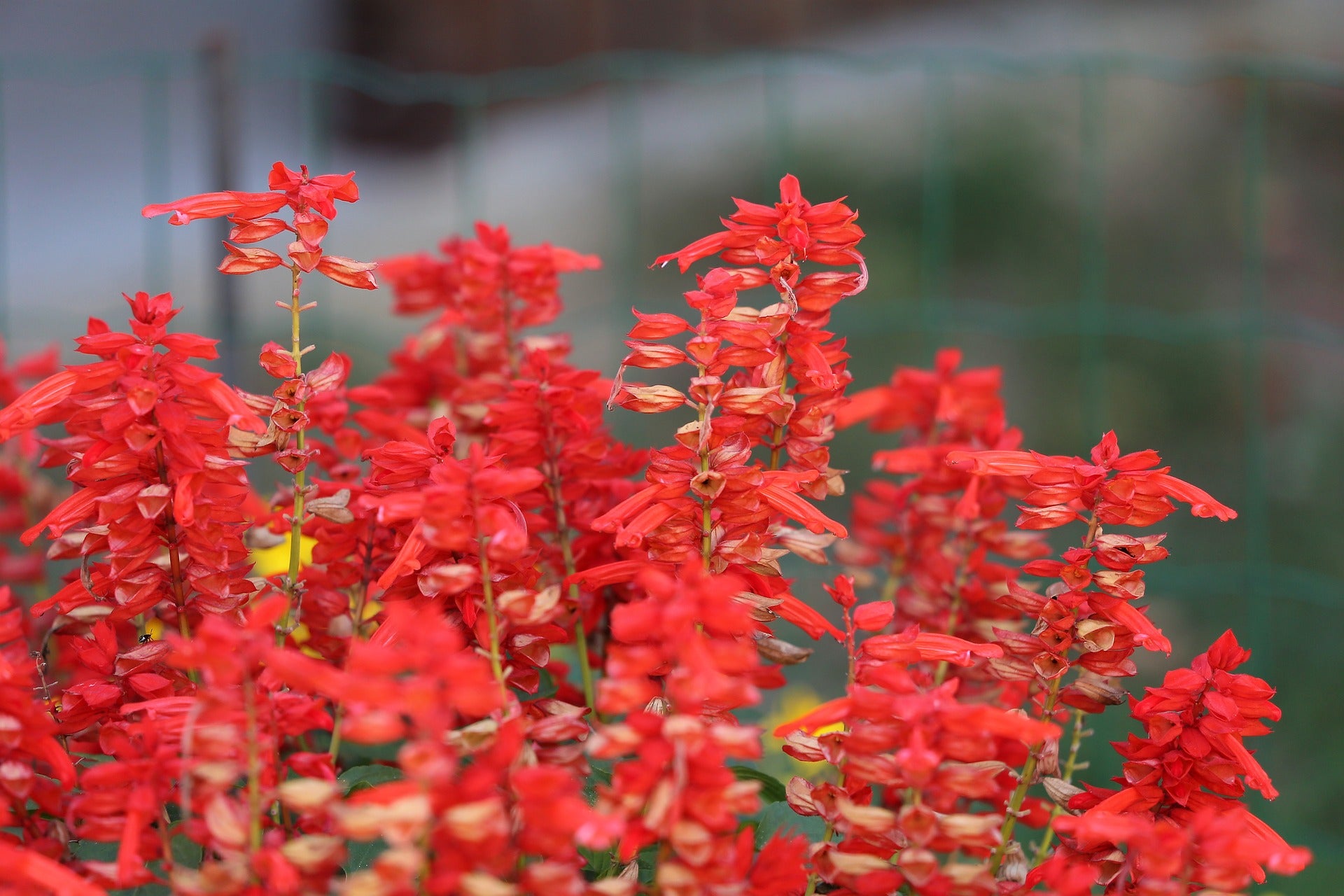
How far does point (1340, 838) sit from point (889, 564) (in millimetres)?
1903

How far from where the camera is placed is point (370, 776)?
30.1 inches

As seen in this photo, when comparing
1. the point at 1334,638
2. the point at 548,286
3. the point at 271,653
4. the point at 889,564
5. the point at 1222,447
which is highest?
the point at 548,286

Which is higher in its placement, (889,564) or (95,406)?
(95,406)

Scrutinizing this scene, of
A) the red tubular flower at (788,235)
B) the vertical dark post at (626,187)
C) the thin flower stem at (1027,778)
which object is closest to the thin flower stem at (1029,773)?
A: the thin flower stem at (1027,778)

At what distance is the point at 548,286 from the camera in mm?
965

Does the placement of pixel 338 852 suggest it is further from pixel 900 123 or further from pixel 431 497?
pixel 900 123

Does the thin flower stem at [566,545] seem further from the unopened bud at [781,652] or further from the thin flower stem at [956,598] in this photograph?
the thin flower stem at [956,598]

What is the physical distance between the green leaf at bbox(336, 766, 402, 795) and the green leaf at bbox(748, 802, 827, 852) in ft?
0.84

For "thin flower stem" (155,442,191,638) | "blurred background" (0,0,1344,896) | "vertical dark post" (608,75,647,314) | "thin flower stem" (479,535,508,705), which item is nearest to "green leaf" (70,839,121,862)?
"thin flower stem" (155,442,191,638)

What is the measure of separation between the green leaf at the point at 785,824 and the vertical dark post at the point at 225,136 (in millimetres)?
2501

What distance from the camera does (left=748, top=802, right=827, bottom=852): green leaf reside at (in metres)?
0.81

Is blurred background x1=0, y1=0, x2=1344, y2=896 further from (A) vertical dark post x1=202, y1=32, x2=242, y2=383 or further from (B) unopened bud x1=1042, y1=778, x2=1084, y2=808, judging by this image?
(B) unopened bud x1=1042, y1=778, x2=1084, y2=808

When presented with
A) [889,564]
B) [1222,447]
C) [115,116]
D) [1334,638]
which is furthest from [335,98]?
[889,564]

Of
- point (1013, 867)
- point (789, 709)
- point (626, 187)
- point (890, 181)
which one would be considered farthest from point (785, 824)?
point (890, 181)
